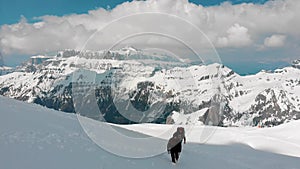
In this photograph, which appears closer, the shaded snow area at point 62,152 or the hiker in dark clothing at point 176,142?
the shaded snow area at point 62,152

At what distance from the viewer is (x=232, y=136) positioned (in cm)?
3769

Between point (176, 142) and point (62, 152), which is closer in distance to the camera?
point (62, 152)

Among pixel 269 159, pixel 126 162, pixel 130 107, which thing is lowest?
pixel 269 159

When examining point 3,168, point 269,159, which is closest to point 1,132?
point 3,168

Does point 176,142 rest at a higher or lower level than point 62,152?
higher

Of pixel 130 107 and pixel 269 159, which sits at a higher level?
pixel 130 107

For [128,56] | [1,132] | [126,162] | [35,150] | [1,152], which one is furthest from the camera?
[128,56]

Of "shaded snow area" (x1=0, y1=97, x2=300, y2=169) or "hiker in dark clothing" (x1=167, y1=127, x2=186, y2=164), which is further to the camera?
"hiker in dark clothing" (x1=167, y1=127, x2=186, y2=164)

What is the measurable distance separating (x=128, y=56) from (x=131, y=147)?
9.11 meters

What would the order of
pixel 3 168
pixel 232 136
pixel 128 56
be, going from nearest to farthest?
pixel 3 168 → pixel 128 56 → pixel 232 136

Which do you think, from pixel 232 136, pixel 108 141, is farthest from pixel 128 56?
pixel 232 136

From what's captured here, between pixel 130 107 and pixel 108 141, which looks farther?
pixel 108 141

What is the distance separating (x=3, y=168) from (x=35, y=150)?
2.26m

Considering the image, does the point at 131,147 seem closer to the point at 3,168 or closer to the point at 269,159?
the point at 3,168
